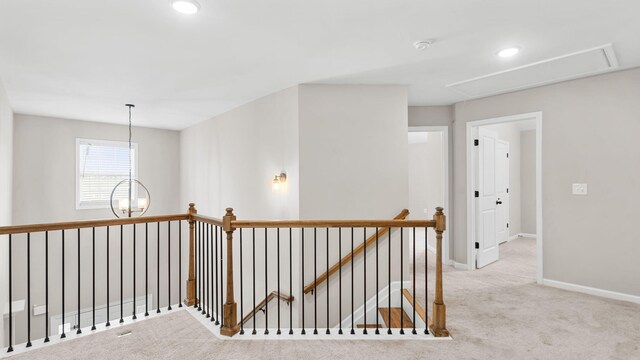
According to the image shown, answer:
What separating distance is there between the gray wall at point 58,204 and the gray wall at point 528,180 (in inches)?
314

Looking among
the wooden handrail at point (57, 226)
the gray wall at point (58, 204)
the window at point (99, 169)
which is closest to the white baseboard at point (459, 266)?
the wooden handrail at point (57, 226)

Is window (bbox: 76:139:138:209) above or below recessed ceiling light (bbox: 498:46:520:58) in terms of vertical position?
below

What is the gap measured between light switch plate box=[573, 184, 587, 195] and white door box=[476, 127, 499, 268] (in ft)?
3.75

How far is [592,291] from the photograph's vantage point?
363cm

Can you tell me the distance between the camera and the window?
5.90 metres

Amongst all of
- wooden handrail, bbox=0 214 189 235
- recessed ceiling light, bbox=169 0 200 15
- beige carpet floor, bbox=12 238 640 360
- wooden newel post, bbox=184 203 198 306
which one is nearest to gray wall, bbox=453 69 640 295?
beige carpet floor, bbox=12 238 640 360

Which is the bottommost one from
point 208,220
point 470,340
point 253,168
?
point 470,340

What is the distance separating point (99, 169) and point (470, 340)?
6511 millimetres

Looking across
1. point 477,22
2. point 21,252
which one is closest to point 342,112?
point 477,22

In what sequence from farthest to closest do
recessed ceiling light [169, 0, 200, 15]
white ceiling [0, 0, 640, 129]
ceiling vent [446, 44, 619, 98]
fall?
ceiling vent [446, 44, 619, 98], white ceiling [0, 0, 640, 129], recessed ceiling light [169, 0, 200, 15]

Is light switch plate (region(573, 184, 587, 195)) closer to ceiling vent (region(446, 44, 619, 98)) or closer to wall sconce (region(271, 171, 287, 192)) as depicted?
ceiling vent (region(446, 44, 619, 98))

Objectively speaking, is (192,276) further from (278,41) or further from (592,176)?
(592,176)

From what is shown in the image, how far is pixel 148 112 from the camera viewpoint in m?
5.31

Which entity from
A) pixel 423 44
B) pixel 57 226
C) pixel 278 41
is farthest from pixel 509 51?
pixel 57 226
